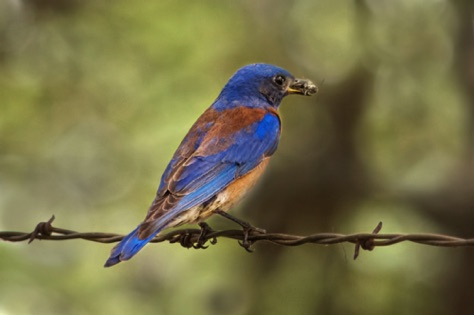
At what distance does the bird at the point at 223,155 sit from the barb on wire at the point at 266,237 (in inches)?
3.7

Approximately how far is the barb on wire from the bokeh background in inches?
111

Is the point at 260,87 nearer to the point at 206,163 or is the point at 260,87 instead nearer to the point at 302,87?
the point at 302,87

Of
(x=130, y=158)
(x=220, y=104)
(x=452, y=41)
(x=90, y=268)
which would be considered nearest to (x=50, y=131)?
(x=130, y=158)

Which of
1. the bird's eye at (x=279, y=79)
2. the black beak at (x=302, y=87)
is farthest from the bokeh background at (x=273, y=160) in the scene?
the bird's eye at (x=279, y=79)

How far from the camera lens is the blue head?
6250 mm

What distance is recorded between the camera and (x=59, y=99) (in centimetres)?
921

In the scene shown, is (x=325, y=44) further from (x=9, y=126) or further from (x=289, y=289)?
(x=9, y=126)

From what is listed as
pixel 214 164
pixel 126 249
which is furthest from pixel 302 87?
pixel 126 249

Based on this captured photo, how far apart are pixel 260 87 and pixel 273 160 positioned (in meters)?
2.08

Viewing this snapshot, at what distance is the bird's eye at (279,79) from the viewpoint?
6.39 metres

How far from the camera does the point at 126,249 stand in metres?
4.44

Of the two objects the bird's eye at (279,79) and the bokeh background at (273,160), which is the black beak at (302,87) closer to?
the bird's eye at (279,79)

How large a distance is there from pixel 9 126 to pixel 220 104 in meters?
3.51

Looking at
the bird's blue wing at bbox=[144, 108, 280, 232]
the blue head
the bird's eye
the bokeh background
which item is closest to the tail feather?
the bird's blue wing at bbox=[144, 108, 280, 232]
